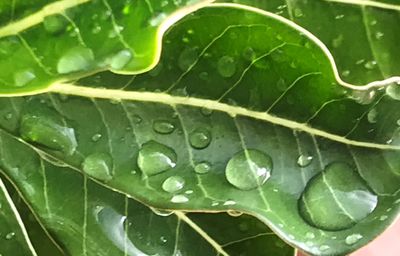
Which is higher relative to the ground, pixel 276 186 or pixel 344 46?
pixel 344 46

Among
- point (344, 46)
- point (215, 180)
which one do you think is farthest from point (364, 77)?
point (215, 180)

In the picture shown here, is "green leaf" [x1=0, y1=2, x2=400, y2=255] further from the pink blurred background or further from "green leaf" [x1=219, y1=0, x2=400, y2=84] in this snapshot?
the pink blurred background

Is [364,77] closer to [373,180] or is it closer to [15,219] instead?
[373,180]

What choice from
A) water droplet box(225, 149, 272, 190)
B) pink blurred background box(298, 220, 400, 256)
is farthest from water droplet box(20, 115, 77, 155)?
pink blurred background box(298, 220, 400, 256)

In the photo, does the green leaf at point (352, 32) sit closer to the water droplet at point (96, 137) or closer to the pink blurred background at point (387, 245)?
the water droplet at point (96, 137)

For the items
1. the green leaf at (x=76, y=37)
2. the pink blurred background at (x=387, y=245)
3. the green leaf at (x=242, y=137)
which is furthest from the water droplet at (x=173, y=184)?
the pink blurred background at (x=387, y=245)

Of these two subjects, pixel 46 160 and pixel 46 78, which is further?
pixel 46 160
